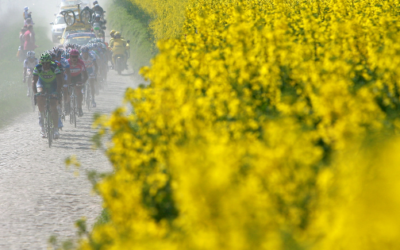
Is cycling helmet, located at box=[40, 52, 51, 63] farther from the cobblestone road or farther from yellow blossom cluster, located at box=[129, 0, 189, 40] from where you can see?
yellow blossom cluster, located at box=[129, 0, 189, 40]

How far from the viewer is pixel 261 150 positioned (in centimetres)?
396

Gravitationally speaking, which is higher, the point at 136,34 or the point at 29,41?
the point at 136,34

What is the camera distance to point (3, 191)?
34.8 ft

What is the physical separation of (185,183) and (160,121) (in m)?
2.36

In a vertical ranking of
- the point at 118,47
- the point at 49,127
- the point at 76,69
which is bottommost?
the point at 49,127

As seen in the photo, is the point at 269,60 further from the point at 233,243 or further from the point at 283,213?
the point at 233,243

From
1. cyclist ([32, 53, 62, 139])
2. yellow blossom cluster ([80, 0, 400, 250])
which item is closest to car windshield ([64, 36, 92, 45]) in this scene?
cyclist ([32, 53, 62, 139])

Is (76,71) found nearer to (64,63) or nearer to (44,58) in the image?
(64,63)

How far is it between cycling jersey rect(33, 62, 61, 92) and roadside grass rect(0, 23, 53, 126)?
4.74 m

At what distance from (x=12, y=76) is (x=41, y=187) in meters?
20.9

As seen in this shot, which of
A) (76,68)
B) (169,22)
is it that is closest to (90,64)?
(76,68)

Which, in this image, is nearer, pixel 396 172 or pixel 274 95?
pixel 396 172

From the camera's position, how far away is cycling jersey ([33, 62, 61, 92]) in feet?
45.4

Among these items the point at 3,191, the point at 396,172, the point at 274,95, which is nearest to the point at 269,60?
the point at 274,95
